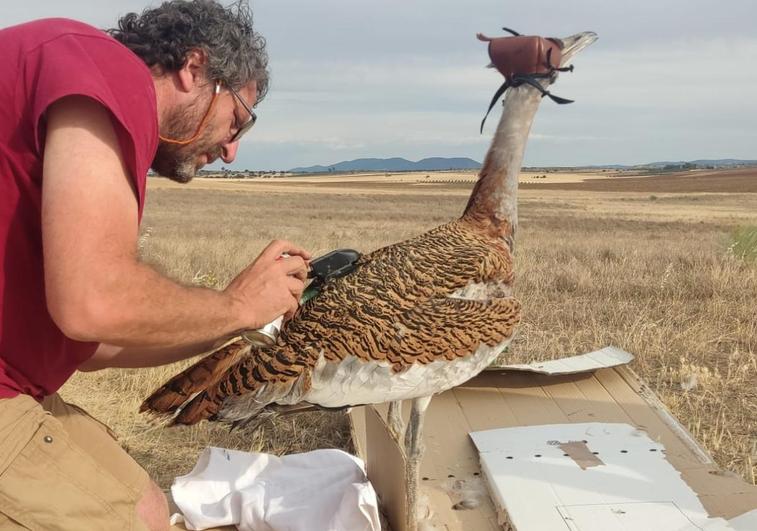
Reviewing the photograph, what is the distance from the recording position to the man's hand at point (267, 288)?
225 centimetres

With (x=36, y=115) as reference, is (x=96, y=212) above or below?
below

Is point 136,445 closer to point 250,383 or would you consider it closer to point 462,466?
point 250,383

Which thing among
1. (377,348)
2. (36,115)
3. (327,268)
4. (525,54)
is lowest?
(377,348)

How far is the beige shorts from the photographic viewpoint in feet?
6.68

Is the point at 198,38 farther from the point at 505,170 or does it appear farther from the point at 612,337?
the point at 612,337

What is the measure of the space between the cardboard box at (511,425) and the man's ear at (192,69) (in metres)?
1.89

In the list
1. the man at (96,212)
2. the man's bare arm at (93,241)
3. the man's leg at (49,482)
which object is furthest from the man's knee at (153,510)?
the man's bare arm at (93,241)

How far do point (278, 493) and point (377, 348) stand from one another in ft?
3.45

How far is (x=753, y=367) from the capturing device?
572cm

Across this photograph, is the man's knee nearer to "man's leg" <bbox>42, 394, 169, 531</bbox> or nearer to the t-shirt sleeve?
"man's leg" <bbox>42, 394, 169, 531</bbox>

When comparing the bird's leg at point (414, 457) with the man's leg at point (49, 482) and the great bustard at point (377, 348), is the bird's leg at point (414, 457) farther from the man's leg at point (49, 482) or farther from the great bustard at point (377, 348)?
the man's leg at point (49, 482)

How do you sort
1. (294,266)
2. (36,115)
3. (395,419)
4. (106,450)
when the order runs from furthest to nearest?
(395,419) < (106,450) < (294,266) < (36,115)

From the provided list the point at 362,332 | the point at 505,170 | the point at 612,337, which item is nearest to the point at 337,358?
the point at 362,332

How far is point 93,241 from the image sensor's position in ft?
5.82
